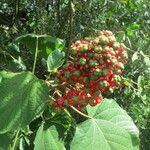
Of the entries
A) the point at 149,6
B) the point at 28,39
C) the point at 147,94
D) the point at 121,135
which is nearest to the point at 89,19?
the point at 149,6

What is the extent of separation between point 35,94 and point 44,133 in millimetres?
229

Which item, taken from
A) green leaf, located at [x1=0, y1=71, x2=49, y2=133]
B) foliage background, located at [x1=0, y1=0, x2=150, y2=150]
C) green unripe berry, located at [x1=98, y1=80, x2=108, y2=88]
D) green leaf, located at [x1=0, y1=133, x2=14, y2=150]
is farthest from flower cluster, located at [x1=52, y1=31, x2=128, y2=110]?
foliage background, located at [x1=0, y1=0, x2=150, y2=150]

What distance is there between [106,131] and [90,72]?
260 millimetres

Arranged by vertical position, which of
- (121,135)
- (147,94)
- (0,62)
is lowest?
(147,94)

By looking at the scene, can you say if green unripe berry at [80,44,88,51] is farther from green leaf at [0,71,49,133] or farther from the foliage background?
the foliage background

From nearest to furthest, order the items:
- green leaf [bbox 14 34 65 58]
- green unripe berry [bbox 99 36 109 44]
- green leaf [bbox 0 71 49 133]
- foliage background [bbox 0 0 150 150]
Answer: green leaf [bbox 0 71 49 133], green unripe berry [bbox 99 36 109 44], green leaf [bbox 14 34 65 58], foliage background [bbox 0 0 150 150]

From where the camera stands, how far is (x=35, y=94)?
1.56 metres

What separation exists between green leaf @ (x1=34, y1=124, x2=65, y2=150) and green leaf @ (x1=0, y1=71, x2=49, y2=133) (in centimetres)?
16

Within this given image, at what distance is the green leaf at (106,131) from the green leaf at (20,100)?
A: 20 cm

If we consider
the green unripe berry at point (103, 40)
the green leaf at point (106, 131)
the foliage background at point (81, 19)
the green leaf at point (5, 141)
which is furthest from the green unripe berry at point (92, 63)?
the foliage background at point (81, 19)

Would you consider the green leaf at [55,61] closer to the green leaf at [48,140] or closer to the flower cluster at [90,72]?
the flower cluster at [90,72]

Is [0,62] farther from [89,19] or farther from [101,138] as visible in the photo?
[89,19]

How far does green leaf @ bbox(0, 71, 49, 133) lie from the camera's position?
1.53m

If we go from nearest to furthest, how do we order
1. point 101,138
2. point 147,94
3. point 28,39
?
point 101,138 < point 28,39 < point 147,94
